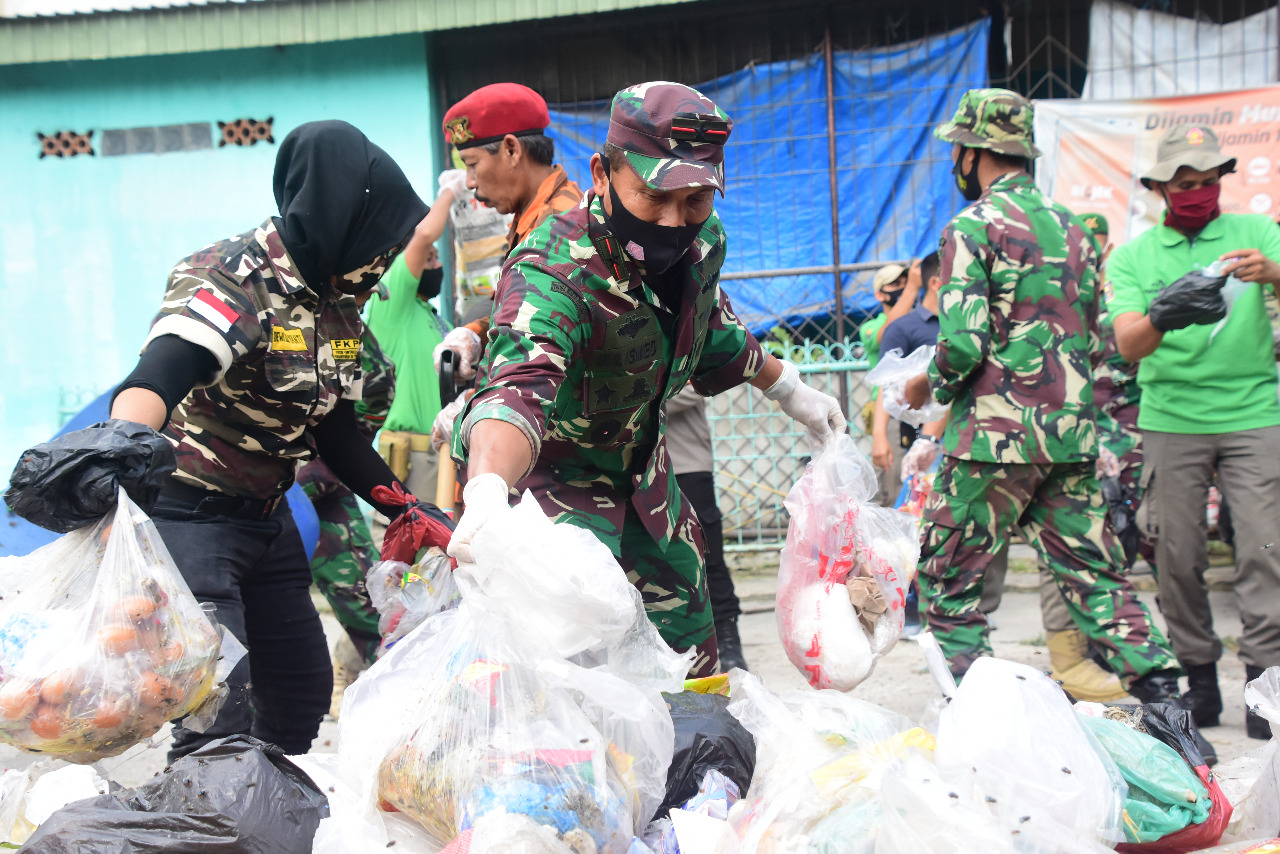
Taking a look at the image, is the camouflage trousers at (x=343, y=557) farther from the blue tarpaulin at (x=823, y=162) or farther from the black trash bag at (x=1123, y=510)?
the blue tarpaulin at (x=823, y=162)

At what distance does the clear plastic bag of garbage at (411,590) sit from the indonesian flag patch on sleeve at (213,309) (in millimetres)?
657

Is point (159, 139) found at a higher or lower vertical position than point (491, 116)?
higher

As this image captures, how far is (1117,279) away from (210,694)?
3.50 m

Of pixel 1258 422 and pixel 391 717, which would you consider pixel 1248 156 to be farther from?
pixel 391 717

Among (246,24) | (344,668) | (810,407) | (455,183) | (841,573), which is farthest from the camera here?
(246,24)

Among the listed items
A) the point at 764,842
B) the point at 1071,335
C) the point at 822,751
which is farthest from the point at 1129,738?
the point at 1071,335

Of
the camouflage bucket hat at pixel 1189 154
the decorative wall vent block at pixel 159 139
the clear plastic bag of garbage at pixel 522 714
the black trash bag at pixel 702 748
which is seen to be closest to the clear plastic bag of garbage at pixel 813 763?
the black trash bag at pixel 702 748

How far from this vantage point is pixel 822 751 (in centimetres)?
177

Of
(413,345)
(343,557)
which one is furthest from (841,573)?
(413,345)

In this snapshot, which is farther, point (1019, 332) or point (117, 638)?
point (1019, 332)

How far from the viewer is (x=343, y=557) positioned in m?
3.57

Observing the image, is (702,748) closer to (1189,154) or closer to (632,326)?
(632,326)

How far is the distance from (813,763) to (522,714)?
19.8 inches

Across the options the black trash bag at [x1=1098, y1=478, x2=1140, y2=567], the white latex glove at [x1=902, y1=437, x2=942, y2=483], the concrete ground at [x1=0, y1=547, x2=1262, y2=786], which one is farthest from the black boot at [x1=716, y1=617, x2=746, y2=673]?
the black trash bag at [x1=1098, y1=478, x2=1140, y2=567]
